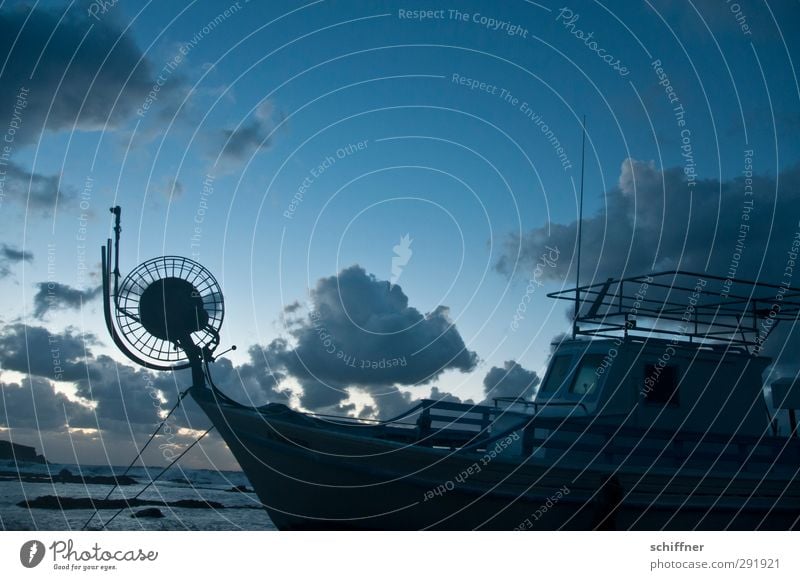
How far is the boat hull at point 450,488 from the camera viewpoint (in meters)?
11.3

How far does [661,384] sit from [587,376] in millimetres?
1363

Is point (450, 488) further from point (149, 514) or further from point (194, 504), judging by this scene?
point (194, 504)

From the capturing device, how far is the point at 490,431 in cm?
1284

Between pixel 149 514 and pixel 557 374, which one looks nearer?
pixel 557 374

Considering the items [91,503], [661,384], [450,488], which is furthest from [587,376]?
[91,503]

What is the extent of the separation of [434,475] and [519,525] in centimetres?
162

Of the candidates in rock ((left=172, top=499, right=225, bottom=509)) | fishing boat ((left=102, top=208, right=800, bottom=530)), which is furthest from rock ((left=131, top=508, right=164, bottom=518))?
fishing boat ((left=102, top=208, right=800, bottom=530))

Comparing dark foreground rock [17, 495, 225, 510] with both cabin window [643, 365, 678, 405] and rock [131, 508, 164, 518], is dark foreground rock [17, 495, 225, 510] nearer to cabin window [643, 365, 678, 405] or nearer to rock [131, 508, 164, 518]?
rock [131, 508, 164, 518]

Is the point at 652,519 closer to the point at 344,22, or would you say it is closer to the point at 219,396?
the point at 219,396

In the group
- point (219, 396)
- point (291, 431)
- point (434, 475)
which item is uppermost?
point (219, 396)

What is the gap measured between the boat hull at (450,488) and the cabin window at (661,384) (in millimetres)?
1755

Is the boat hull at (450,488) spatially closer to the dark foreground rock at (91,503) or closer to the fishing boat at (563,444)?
the fishing boat at (563,444)

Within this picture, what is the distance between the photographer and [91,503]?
145 feet
